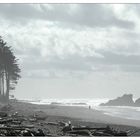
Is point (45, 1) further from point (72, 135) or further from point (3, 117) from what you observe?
point (3, 117)

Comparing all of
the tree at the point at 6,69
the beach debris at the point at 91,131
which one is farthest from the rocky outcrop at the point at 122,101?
the beach debris at the point at 91,131

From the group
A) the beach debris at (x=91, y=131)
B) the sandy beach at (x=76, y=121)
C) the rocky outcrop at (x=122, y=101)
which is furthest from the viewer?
the rocky outcrop at (x=122, y=101)

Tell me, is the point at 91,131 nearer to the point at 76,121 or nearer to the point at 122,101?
the point at 76,121

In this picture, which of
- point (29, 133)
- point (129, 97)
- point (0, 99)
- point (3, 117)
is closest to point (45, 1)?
point (29, 133)

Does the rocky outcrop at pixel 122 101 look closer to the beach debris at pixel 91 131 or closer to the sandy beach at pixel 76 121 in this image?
the sandy beach at pixel 76 121

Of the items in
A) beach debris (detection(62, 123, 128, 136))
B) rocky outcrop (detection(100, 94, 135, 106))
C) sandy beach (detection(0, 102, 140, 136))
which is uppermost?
rocky outcrop (detection(100, 94, 135, 106))

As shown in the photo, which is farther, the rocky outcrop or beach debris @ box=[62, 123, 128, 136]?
the rocky outcrop

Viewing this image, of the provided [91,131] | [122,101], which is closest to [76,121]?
[91,131]

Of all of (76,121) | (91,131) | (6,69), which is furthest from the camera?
(6,69)

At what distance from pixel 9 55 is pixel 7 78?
353cm

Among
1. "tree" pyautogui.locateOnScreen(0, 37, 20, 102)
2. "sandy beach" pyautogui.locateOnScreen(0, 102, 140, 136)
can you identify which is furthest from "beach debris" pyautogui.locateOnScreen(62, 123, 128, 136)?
"tree" pyautogui.locateOnScreen(0, 37, 20, 102)

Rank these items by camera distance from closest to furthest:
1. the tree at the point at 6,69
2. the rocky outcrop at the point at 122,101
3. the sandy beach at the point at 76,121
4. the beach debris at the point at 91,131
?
1. the beach debris at the point at 91,131
2. the sandy beach at the point at 76,121
3. the tree at the point at 6,69
4. the rocky outcrop at the point at 122,101

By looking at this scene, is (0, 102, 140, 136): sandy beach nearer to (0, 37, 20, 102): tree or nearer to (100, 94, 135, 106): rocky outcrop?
(0, 37, 20, 102): tree

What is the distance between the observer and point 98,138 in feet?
63.2
